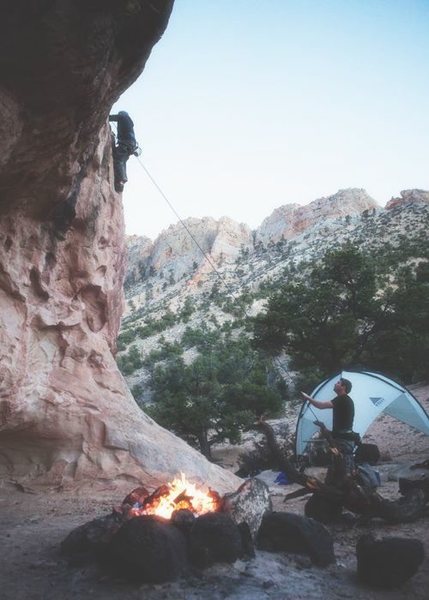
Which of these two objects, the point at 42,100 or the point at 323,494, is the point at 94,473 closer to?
the point at 323,494

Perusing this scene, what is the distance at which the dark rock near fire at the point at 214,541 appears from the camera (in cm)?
392

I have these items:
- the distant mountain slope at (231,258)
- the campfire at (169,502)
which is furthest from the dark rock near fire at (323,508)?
the distant mountain slope at (231,258)

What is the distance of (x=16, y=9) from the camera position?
3154 mm

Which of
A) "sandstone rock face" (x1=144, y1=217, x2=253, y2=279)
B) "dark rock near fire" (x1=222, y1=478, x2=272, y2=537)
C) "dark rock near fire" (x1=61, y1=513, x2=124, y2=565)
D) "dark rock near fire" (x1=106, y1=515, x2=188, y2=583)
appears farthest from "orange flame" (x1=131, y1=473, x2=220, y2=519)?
"sandstone rock face" (x1=144, y1=217, x2=253, y2=279)

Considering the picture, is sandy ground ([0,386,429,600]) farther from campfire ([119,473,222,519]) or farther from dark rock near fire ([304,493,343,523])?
campfire ([119,473,222,519])

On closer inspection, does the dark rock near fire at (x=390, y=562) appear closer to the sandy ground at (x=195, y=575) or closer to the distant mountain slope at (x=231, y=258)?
the sandy ground at (x=195, y=575)

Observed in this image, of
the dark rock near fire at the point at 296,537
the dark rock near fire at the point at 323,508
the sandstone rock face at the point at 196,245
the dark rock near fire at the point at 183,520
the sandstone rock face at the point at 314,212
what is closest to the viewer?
the dark rock near fire at the point at 183,520

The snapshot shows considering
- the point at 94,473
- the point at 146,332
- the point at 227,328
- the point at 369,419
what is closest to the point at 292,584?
the point at 94,473

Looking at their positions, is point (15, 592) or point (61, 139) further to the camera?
point (61, 139)

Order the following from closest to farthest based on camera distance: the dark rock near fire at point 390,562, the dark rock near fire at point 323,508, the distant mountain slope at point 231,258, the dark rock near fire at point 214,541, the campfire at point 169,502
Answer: the dark rock near fire at point 390,562
the dark rock near fire at point 214,541
the campfire at point 169,502
the dark rock near fire at point 323,508
the distant mountain slope at point 231,258

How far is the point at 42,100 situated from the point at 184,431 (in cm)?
1442

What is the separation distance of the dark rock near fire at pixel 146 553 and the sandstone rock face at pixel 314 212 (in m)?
75.2

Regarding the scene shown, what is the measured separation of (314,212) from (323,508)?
8140 cm

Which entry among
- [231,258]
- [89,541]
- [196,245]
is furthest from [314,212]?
[89,541]
